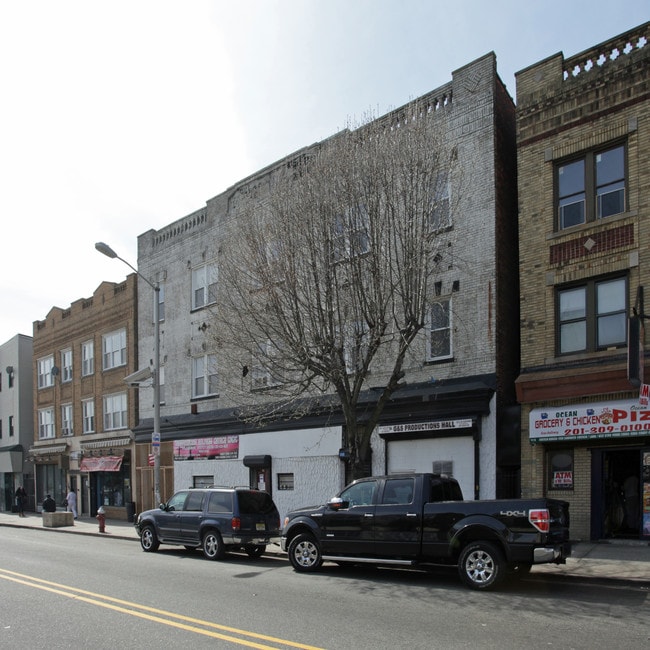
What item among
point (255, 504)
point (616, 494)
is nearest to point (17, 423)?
point (255, 504)

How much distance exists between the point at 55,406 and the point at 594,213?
2986 cm

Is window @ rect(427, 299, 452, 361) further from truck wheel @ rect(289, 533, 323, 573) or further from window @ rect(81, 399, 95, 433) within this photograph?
window @ rect(81, 399, 95, 433)

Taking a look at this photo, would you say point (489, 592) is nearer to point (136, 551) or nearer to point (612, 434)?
point (612, 434)

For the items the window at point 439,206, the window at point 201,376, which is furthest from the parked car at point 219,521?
the window at point 201,376

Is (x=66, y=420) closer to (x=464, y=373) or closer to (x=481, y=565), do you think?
(x=464, y=373)

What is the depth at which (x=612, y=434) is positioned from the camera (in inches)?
553

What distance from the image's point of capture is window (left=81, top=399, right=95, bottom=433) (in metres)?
33.3

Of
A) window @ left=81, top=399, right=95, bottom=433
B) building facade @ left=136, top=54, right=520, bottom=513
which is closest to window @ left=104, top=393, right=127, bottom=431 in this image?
window @ left=81, top=399, right=95, bottom=433

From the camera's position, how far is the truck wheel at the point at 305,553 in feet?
40.3

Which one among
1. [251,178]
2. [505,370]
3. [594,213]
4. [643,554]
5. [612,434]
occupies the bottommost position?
[643,554]

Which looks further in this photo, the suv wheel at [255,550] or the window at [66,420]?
the window at [66,420]

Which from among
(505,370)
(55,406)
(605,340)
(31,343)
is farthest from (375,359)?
(31,343)

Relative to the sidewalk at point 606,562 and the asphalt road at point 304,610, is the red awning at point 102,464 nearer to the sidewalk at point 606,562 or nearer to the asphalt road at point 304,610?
the sidewalk at point 606,562

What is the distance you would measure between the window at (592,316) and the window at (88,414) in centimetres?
2436
